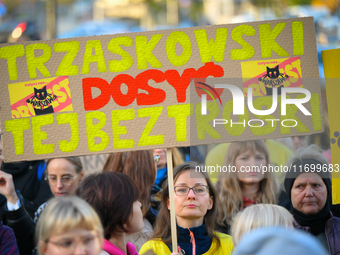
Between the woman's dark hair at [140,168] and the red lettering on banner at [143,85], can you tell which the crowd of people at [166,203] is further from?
the red lettering on banner at [143,85]

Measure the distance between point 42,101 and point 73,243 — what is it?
38.5 inches

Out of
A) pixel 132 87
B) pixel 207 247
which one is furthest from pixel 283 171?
pixel 132 87

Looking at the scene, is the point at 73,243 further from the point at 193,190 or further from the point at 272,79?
the point at 272,79

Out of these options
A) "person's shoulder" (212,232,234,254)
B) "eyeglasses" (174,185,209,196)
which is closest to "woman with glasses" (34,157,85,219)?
"eyeglasses" (174,185,209,196)

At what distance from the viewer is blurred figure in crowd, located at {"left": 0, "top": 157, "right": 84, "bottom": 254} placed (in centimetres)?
266

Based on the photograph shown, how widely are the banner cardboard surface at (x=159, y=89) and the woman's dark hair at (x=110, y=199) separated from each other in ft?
0.71

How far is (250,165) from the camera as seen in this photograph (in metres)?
2.71

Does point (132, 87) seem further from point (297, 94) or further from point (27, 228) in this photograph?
point (27, 228)

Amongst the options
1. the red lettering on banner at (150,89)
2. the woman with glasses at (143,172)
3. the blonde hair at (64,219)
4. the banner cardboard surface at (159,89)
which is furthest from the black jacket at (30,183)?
the blonde hair at (64,219)

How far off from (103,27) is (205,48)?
12.9 meters

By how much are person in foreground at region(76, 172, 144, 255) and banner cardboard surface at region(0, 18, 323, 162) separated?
233 millimetres

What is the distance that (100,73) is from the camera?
7.89 ft

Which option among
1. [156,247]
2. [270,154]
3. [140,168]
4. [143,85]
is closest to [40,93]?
[143,85]

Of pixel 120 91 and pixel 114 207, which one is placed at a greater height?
pixel 120 91
